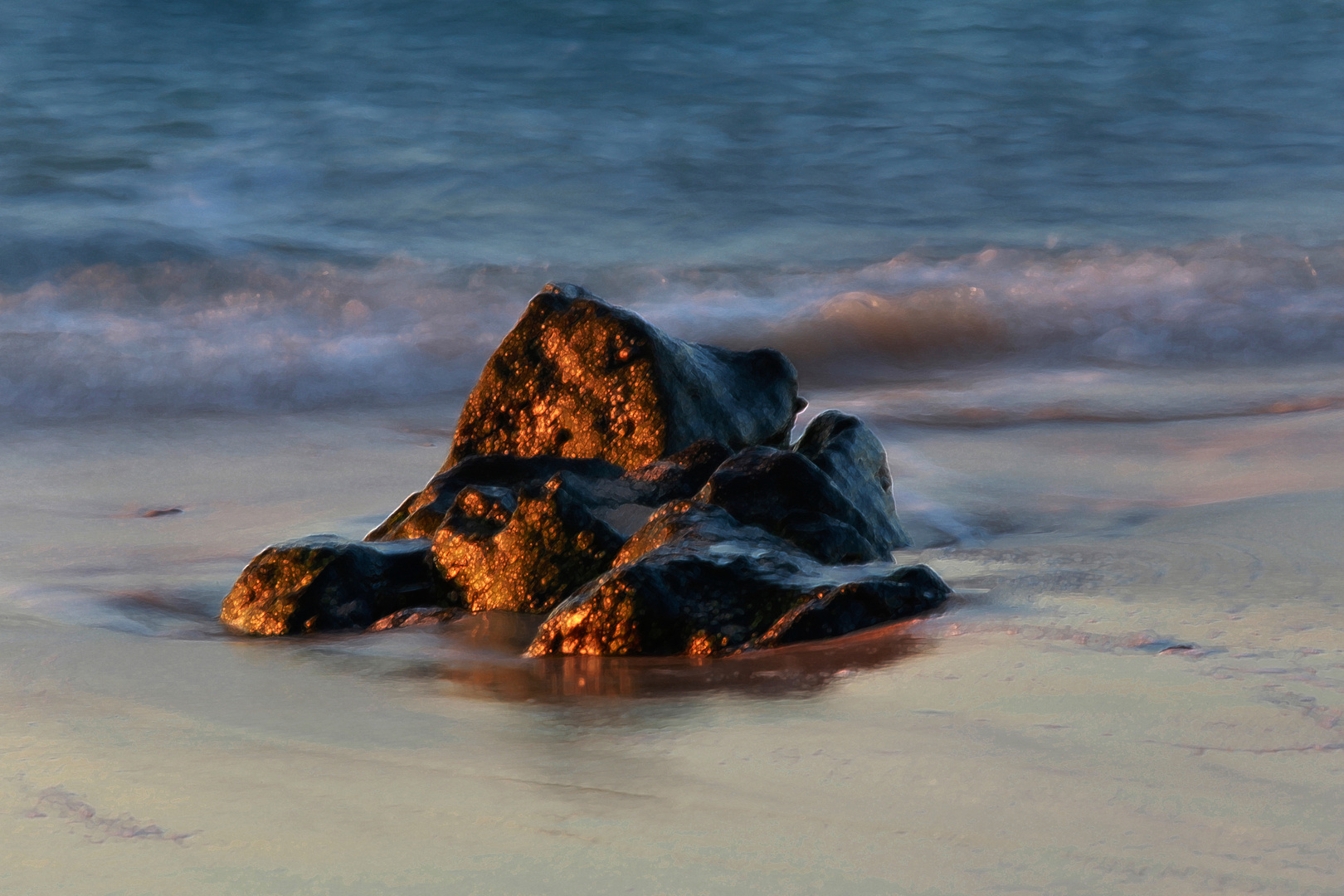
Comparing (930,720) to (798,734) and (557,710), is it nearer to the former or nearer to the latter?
(798,734)

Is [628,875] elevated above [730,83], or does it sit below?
below

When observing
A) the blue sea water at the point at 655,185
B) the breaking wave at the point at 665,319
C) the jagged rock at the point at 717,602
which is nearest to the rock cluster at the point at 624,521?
the jagged rock at the point at 717,602

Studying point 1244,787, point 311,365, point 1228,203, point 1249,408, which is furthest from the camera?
point 1228,203

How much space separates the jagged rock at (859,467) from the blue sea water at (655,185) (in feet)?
9.71

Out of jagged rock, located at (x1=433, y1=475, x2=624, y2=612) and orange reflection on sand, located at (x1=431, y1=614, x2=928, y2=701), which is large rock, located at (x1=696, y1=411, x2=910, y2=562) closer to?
jagged rock, located at (x1=433, y1=475, x2=624, y2=612)

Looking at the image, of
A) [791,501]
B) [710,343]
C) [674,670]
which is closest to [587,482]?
[791,501]

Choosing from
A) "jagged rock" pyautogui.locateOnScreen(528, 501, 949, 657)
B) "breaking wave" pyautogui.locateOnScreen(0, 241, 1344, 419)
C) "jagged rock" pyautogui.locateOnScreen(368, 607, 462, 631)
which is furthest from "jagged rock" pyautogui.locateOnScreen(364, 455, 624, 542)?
"breaking wave" pyautogui.locateOnScreen(0, 241, 1344, 419)

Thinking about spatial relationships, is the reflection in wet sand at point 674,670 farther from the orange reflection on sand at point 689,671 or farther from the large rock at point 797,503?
the large rock at point 797,503

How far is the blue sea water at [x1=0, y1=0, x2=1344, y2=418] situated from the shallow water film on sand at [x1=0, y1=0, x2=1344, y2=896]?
50 mm

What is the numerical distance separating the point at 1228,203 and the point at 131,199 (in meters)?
7.16

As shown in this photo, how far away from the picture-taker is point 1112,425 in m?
4.67

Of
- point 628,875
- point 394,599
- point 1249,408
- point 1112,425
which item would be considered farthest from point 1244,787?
point 1249,408

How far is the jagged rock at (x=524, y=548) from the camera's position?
233 centimetres

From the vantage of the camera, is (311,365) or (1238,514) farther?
(311,365)
